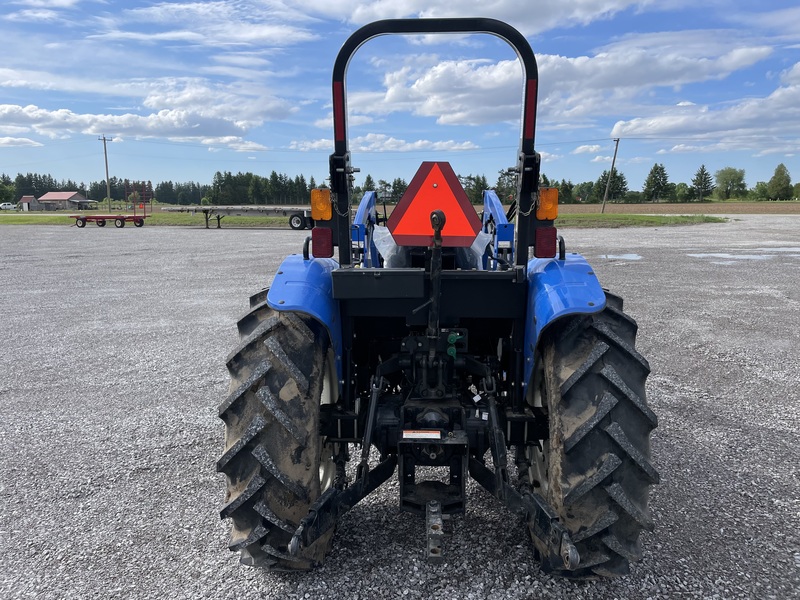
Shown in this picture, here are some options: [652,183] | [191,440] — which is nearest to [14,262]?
[191,440]

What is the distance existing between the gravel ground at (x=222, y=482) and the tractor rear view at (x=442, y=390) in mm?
369

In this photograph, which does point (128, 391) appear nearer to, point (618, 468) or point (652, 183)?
point (618, 468)

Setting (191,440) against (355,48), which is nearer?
(355,48)

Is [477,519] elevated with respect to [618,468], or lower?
lower

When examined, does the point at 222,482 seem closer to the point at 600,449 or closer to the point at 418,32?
the point at 600,449

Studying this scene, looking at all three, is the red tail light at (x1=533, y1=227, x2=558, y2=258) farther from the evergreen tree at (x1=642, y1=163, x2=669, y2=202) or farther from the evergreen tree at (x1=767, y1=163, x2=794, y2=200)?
the evergreen tree at (x1=767, y1=163, x2=794, y2=200)

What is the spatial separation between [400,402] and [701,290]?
33.9 ft

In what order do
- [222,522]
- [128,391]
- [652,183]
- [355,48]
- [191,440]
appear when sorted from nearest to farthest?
1. [355,48]
2. [222,522]
3. [191,440]
4. [128,391]
5. [652,183]

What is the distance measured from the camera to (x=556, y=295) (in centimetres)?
279

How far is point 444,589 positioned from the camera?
2.94 m

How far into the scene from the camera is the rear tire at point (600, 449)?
262 cm

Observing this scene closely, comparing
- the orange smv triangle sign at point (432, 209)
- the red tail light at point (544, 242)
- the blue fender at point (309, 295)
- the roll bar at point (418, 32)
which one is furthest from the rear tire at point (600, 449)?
the blue fender at point (309, 295)

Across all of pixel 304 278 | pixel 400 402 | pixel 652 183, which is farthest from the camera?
pixel 652 183

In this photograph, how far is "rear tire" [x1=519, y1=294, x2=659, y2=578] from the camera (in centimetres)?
262
